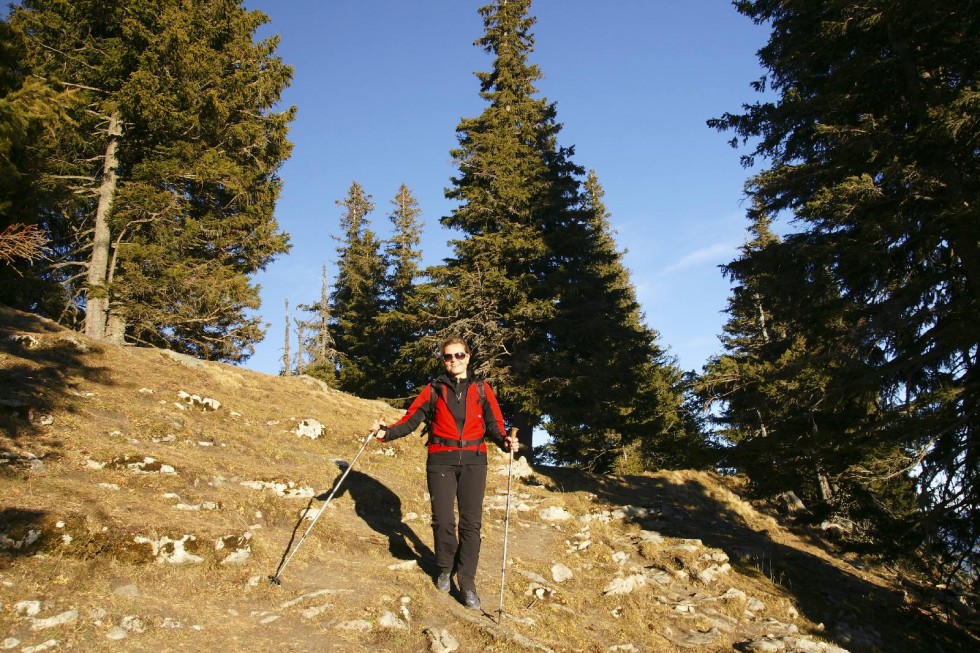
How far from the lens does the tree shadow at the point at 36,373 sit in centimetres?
746

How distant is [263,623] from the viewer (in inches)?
197

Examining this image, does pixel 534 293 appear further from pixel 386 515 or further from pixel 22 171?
pixel 22 171

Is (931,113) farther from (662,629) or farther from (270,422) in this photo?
(270,422)

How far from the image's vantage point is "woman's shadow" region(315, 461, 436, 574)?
7.48 meters

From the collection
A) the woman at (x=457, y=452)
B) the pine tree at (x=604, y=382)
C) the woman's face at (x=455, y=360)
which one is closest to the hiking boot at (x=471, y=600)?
the woman at (x=457, y=452)

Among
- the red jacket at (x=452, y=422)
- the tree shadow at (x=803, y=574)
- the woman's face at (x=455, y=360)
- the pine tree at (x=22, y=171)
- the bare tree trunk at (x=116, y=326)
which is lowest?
the tree shadow at (x=803, y=574)

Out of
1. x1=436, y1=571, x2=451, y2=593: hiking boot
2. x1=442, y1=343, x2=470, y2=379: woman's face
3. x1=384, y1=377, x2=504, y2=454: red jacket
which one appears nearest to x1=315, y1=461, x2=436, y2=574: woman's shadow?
x1=436, y1=571, x2=451, y2=593: hiking boot

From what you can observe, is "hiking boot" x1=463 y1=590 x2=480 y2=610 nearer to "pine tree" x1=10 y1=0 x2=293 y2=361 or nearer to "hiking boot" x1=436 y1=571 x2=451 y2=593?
"hiking boot" x1=436 y1=571 x2=451 y2=593

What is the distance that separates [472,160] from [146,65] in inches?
412

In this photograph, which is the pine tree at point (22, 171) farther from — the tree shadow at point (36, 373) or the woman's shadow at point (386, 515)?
the woman's shadow at point (386, 515)

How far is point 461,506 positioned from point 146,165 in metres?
14.4

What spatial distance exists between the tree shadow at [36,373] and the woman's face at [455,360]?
17.9 feet

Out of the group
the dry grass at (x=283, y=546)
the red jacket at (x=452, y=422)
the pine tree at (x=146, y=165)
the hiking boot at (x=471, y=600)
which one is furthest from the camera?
the pine tree at (x=146, y=165)

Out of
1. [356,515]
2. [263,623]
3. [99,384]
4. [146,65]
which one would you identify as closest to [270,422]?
[99,384]
